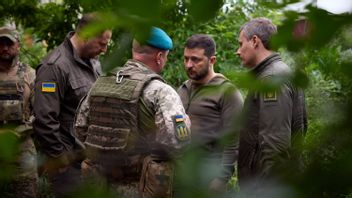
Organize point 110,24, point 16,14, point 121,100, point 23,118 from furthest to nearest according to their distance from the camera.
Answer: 1. point 16,14
2. point 23,118
3. point 121,100
4. point 110,24

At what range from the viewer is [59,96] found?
189 inches

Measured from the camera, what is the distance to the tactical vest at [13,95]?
210 inches

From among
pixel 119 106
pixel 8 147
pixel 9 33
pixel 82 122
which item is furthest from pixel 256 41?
pixel 8 147

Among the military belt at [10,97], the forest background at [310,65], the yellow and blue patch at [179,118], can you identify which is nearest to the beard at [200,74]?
the yellow and blue patch at [179,118]

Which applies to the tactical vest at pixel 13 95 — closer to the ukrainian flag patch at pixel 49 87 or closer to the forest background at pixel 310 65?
the ukrainian flag patch at pixel 49 87

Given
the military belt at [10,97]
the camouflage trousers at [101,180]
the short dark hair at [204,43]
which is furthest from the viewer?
the military belt at [10,97]

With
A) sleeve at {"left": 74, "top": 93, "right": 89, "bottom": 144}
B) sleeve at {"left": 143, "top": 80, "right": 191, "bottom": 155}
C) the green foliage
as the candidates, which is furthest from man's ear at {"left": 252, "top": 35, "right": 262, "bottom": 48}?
the green foliage

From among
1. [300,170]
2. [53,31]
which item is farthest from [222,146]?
[53,31]

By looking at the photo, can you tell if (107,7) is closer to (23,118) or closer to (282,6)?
(282,6)

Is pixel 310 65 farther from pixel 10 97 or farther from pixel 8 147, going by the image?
pixel 10 97

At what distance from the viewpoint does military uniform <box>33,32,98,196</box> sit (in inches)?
186

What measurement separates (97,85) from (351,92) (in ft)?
10.1

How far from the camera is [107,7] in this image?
89 cm

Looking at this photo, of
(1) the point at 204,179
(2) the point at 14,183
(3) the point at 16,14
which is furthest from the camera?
(3) the point at 16,14
